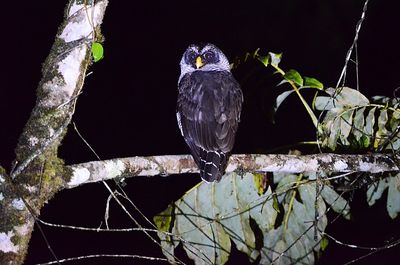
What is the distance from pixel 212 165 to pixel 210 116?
54 cm

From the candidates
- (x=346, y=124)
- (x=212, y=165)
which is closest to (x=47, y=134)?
(x=212, y=165)

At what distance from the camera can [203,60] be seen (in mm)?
5004

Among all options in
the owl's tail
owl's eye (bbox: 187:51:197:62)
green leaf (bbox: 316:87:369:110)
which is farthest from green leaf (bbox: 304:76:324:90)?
owl's eye (bbox: 187:51:197:62)

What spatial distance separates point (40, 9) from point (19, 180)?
25.2 feet

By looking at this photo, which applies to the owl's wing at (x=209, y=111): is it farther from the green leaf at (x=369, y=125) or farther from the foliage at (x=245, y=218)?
the green leaf at (x=369, y=125)

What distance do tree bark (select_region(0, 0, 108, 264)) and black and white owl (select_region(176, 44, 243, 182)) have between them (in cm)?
117

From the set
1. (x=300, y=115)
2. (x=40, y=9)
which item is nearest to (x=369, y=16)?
(x=300, y=115)

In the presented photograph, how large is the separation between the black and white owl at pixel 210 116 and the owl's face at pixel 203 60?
0.35 meters

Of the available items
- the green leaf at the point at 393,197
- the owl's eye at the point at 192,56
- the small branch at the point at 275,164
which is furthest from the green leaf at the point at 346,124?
the owl's eye at the point at 192,56

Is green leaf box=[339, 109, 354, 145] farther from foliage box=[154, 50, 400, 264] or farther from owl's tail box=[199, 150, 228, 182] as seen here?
owl's tail box=[199, 150, 228, 182]

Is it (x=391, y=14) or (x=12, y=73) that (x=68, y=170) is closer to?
(x=12, y=73)

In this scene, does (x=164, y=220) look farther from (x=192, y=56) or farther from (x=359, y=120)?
(x=192, y=56)

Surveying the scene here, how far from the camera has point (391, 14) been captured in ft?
34.9

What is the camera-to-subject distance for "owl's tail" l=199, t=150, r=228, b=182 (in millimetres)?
3543
